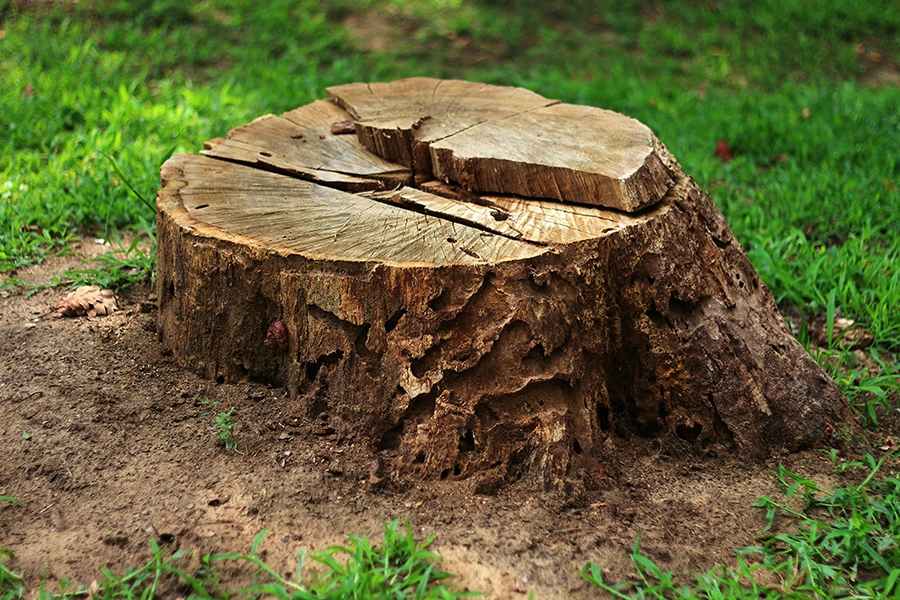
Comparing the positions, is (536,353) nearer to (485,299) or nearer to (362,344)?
(485,299)

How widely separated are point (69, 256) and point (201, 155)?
1.00m

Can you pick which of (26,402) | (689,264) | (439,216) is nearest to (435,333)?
(439,216)

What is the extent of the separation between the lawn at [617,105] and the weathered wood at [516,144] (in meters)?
1.01

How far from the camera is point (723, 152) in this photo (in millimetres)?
4852

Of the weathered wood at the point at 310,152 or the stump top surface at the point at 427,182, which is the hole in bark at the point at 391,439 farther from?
the weathered wood at the point at 310,152

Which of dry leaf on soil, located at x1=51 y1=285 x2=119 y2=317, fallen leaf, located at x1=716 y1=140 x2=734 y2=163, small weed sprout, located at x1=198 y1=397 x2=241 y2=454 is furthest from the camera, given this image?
fallen leaf, located at x1=716 y1=140 x2=734 y2=163

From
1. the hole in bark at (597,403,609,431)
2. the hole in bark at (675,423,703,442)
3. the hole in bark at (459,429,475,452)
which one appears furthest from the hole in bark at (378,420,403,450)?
the hole in bark at (675,423,703,442)

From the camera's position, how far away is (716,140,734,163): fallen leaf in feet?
15.9

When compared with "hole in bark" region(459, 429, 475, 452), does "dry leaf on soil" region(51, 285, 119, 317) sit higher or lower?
lower

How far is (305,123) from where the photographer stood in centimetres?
303

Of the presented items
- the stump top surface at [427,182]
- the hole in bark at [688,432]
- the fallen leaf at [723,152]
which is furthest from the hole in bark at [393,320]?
the fallen leaf at [723,152]

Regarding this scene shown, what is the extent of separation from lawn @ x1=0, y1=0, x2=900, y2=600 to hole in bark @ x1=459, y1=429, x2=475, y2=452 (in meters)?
0.49

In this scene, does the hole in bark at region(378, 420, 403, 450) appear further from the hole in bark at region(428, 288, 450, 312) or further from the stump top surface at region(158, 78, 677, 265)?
the stump top surface at region(158, 78, 677, 265)

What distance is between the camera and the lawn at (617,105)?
3184 mm
